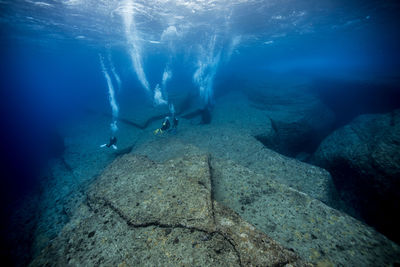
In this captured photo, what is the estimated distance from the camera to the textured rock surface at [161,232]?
1856mm

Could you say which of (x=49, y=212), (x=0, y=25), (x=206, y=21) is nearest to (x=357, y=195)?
(x=49, y=212)

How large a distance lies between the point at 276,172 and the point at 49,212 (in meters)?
6.88

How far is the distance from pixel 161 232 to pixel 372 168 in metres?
5.67

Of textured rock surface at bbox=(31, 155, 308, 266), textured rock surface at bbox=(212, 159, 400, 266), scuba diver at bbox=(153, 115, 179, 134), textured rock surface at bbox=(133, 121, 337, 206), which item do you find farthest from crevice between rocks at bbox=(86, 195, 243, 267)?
scuba diver at bbox=(153, 115, 179, 134)

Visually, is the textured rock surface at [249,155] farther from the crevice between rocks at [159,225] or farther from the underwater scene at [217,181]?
the crevice between rocks at [159,225]

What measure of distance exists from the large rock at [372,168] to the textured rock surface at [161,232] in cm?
433

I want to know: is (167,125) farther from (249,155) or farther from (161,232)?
(161,232)

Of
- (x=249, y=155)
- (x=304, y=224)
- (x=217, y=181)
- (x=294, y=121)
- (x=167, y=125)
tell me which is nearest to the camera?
(x=304, y=224)

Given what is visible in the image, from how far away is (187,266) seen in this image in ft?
5.83

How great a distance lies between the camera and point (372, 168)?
14.5ft

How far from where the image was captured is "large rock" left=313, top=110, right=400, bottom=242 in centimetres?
414

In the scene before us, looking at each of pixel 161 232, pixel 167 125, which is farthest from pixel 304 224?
pixel 167 125

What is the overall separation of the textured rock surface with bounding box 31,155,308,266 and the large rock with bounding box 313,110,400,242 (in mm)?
4333

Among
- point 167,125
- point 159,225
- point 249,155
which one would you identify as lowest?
point 249,155
